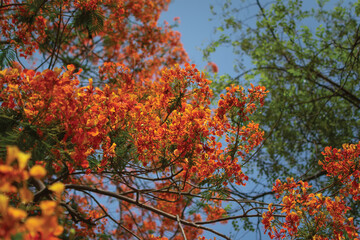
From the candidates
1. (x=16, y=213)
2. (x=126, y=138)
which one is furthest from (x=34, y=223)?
(x=126, y=138)

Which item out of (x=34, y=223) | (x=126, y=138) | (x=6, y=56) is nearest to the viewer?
(x=34, y=223)

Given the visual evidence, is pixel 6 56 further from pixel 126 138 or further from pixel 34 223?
pixel 34 223

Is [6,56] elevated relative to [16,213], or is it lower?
elevated

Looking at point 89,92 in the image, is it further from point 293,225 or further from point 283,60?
point 283,60

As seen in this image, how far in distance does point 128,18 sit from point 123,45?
683 mm

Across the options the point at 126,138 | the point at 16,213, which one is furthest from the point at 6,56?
the point at 16,213

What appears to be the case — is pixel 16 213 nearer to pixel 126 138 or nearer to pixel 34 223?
pixel 34 223

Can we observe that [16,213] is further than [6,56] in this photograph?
No

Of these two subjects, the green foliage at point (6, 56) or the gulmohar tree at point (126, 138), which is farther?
the green foliage at point (6, 56)

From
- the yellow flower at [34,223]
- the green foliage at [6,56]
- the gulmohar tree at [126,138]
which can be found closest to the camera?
the yellow flower at [34,223]

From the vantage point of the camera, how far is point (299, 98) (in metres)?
6.23

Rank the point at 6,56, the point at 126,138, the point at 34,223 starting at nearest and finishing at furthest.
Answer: the point at 34,223, the point at 126,138, the point at 6,56

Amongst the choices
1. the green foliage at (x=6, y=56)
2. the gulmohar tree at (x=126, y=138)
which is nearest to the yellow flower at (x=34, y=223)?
the gulmohar tree at (x=126, y=138)

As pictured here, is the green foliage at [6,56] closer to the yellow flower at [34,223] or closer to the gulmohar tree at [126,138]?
the gulmohar tree at [126,138]
